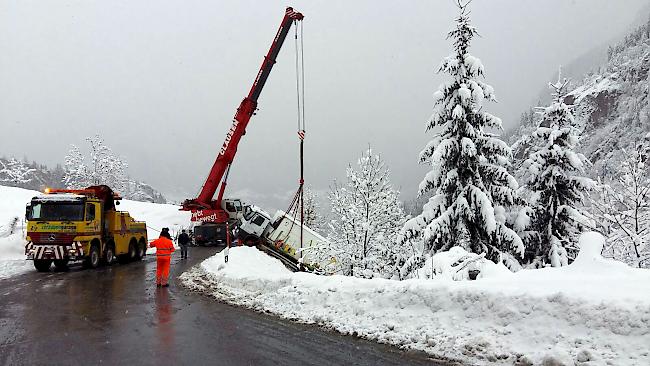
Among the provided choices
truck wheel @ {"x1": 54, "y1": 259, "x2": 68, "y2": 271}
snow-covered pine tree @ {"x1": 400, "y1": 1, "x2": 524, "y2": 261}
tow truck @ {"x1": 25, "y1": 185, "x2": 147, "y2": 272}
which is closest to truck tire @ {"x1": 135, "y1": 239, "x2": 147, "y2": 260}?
tow truck @ {"x1": 25, "y1": 185, "x2": 147, "y2": 272}

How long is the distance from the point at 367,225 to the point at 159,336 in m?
13.0

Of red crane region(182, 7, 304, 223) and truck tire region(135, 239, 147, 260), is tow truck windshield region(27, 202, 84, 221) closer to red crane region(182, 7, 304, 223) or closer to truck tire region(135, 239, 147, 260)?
truck tire region(135, 239, 147, 260)

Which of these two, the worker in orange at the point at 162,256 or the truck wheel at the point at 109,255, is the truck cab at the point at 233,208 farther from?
the worker in orange at the point at 162,256

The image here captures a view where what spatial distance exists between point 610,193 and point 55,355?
1845 centimetres

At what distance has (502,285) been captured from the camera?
22.6 ft

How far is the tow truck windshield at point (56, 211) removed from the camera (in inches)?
704

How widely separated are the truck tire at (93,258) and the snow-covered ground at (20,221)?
2.45m

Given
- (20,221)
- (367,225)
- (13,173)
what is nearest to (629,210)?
(367,225)

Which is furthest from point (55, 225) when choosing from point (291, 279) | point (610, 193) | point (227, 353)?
point (610, 193)

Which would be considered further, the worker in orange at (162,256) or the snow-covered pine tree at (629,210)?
the snow-covered pine tree at (629,210)

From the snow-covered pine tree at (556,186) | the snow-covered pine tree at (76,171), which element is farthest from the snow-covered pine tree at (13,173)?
the snow-covered pine tree at (556,186)

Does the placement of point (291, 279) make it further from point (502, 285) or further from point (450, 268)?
point (502, 285)

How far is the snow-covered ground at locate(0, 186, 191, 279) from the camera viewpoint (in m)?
20.4

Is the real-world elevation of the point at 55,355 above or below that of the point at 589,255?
below
